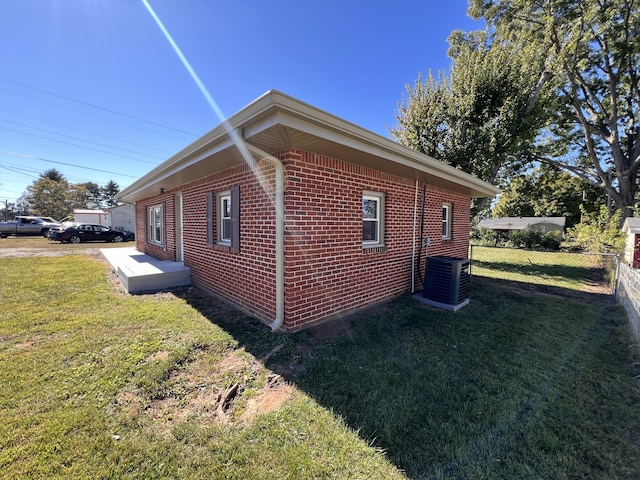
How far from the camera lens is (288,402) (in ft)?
7.75

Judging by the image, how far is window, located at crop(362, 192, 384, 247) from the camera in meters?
4.98

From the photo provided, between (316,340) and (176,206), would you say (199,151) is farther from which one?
(176,206)

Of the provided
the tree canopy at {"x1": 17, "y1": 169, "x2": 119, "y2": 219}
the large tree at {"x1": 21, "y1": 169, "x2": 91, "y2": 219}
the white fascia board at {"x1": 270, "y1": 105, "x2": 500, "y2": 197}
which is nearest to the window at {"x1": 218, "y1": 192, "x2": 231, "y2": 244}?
the white fascia board at {"x1": 270, "y1": 105, "x2": 500, "y2": 197}

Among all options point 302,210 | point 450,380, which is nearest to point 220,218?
point 302,210

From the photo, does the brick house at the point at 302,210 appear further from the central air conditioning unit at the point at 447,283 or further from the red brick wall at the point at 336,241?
the central air conditioning unit at the point at 447,283

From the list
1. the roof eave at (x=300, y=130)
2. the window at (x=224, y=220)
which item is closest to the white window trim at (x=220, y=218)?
the window at (x=224, y=220)

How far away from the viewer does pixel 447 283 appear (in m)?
5.03

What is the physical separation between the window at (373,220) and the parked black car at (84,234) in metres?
20.1

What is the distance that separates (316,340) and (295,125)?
106 inches

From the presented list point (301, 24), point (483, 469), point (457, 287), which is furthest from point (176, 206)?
point (483, 469)

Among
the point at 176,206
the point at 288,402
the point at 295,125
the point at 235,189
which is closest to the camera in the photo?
the point at 288,402

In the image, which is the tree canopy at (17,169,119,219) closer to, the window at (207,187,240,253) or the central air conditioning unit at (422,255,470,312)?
the window at (207,187,240,253)

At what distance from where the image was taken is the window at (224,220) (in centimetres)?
550

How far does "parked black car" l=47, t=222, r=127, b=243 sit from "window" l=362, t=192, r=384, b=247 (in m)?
20.1
